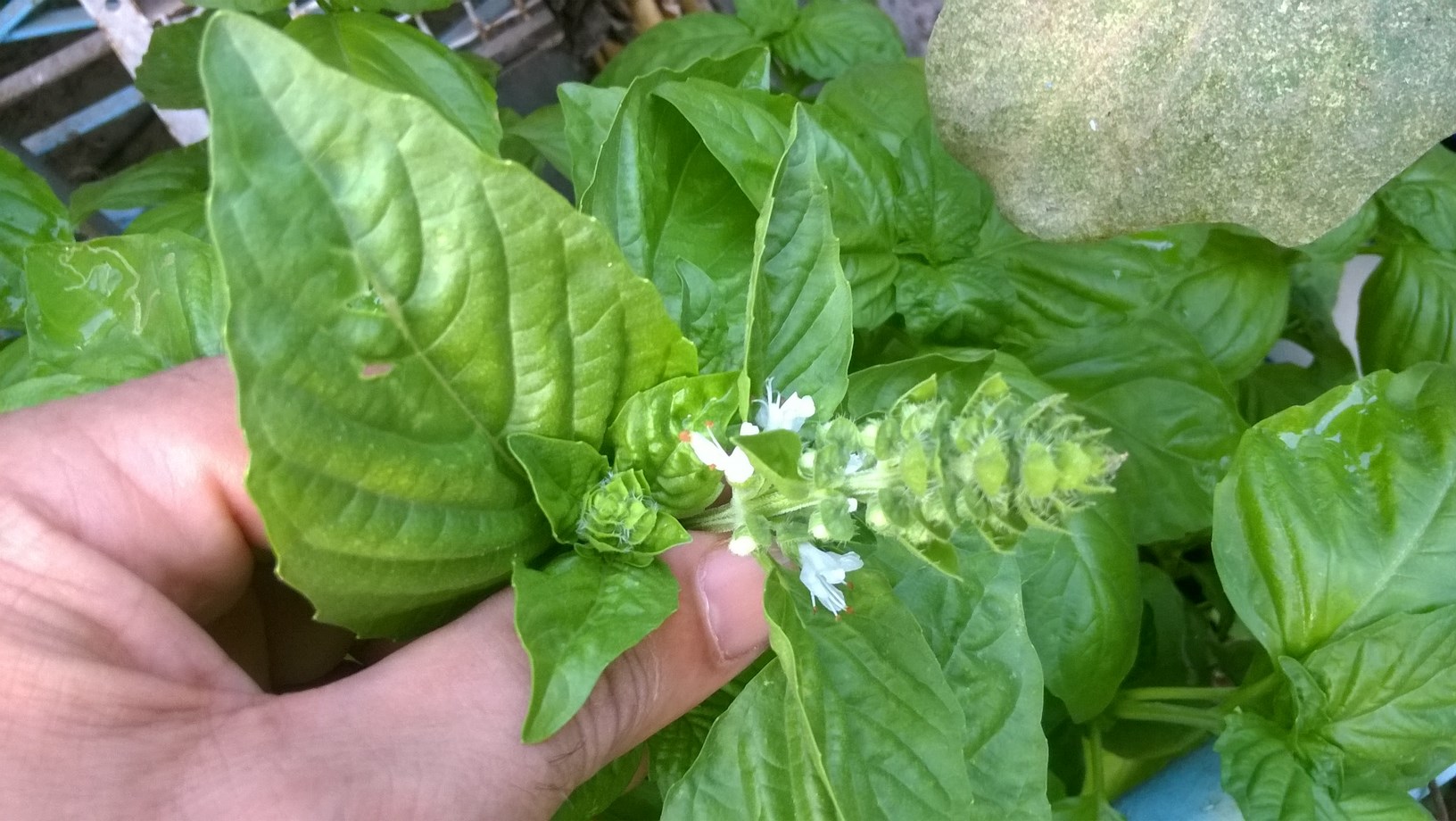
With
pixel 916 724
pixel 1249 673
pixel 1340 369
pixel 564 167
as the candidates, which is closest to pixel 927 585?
pixel 916 724

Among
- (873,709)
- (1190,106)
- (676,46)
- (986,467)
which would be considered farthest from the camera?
(676,46)

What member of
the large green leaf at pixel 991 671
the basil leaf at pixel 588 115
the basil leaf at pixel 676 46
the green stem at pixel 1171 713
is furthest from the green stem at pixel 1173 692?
the basil leaf at pixel 676 46

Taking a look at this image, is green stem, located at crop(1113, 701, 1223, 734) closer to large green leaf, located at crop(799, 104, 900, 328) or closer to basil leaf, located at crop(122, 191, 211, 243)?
large green leaf, located at crop(799, 104, 900, 328)

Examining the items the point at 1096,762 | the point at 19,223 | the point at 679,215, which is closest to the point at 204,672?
the point at 679,215

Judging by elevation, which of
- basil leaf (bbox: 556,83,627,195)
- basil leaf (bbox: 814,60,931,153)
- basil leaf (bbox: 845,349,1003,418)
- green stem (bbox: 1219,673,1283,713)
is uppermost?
basil leaf (bbox: 556,83,627,195)

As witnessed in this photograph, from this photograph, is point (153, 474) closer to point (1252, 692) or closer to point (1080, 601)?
point (1080, 601)

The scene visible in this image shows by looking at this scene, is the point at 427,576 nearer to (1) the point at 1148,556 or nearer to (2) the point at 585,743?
(2) the point at 585,743

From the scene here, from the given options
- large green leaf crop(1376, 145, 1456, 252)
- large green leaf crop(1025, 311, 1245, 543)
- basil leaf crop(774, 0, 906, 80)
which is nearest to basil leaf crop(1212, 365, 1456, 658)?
large green leaf crop(1025, 311, 1245, 543)
